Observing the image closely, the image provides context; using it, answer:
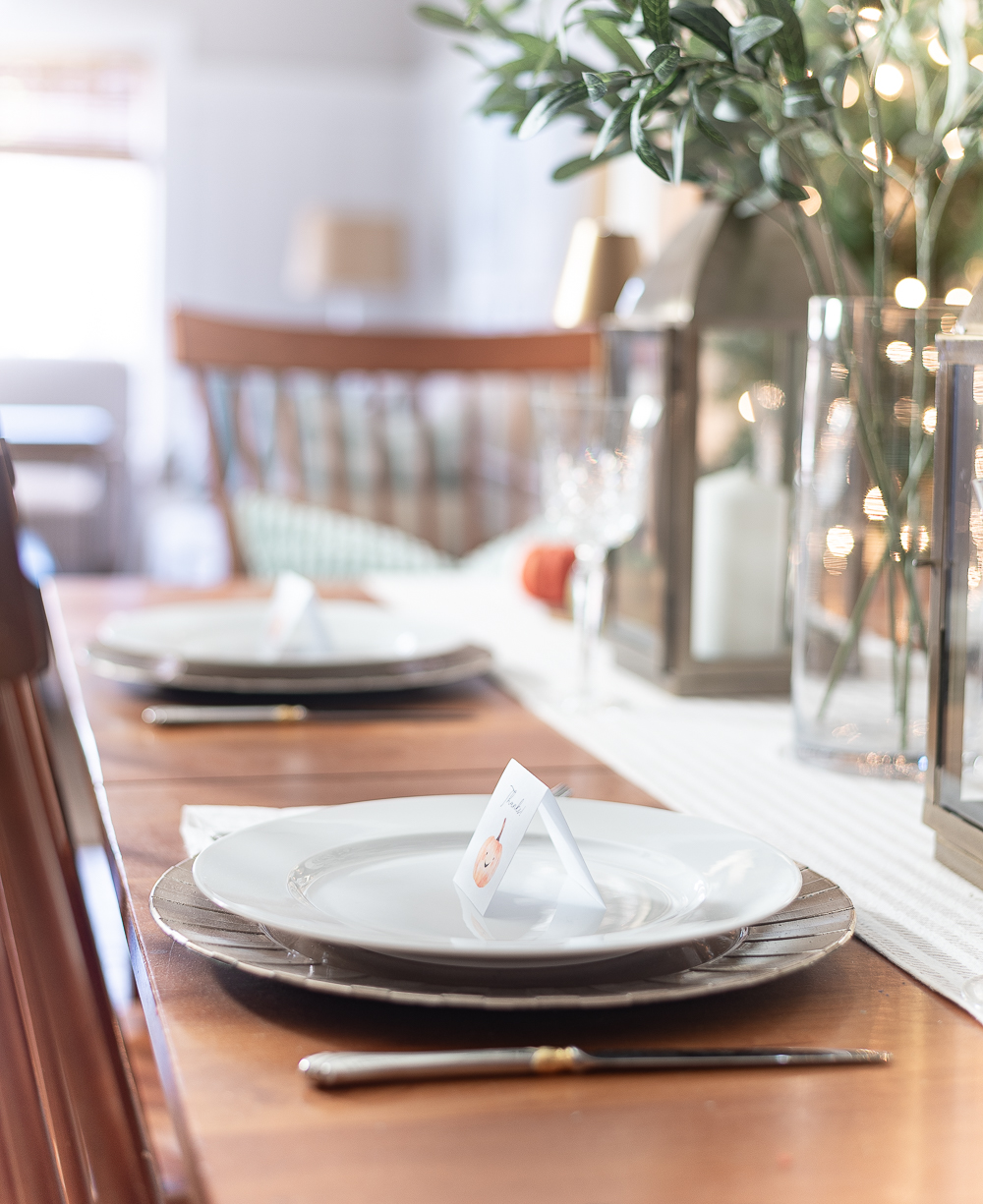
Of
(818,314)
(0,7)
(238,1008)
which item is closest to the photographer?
(238,1008)

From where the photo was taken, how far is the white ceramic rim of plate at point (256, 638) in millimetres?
928

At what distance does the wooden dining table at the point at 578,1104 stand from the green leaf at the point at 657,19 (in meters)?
0.42

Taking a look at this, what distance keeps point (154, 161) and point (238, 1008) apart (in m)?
6.12

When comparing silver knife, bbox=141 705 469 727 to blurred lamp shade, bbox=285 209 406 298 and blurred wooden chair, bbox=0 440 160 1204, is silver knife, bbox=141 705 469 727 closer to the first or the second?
blurred wooden chair, bbox=0 440 160 1204

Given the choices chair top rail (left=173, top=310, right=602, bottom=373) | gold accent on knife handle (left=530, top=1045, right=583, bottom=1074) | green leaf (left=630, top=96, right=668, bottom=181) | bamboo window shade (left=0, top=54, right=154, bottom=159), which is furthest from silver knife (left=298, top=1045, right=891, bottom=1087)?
bamboo window shade (left=0, top=54, right=154, bottom=159)

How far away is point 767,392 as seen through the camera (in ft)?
3.24

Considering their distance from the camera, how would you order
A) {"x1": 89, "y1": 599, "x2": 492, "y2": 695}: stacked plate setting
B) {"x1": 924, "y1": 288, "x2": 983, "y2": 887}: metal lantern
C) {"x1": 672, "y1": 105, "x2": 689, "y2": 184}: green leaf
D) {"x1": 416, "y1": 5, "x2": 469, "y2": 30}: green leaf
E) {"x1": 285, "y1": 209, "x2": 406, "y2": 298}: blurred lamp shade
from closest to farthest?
{"x1": 924, "y1": 288, "x2": 983, "y2": 887}: metal lantern < {"x1": 672, "y1": 105, "x2": 689, "y2": 184}: green leaf < {"x1": 416, "y1": 5, "x2": 469, "y2": 30}: green leaf < {"x1": 89, "y1": 599, "x2": 492, "y2": 695}: stacked plate setting < {"x1": 285, "y1": 209, "x2": 406, "y2": 298}: blurred lamp shade

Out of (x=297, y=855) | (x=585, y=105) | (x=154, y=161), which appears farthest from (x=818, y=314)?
(x=154, y=161)

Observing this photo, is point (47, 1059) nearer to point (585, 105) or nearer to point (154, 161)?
point (585, 105)

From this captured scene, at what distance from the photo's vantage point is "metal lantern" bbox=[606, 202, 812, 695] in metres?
0.98

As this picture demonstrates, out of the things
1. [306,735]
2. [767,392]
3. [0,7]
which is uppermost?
[0,7]

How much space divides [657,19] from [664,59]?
0.02 metres

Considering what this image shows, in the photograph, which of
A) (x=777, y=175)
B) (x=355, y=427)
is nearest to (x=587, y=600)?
(x=777, y=175)

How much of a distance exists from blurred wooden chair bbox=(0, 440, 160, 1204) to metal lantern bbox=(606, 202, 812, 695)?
0.48 metres
